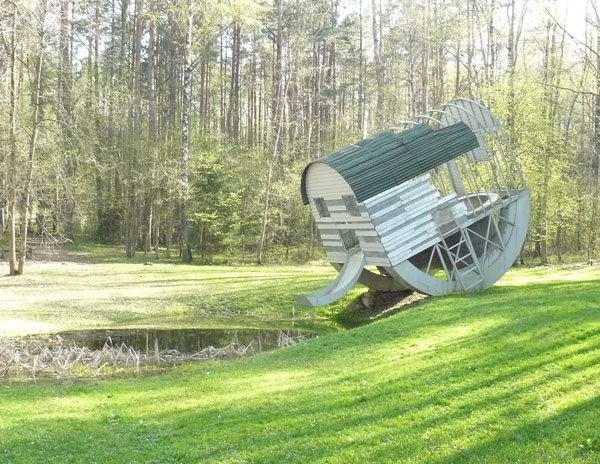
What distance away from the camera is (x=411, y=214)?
19422mm

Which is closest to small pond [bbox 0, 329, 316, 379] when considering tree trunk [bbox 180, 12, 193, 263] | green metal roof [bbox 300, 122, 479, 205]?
green metal roof [bbox 300, 122, 479, 205]

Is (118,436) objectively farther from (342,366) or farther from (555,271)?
(555,271)

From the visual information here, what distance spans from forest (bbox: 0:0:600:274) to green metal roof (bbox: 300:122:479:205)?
852 cm

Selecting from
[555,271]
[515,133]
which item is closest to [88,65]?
[515,133]

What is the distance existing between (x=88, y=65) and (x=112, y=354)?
37849 mm

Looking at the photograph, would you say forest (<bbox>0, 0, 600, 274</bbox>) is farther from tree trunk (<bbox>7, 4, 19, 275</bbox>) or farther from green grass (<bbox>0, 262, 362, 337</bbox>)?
green grass (<bbox>0, 262, 362, 337</bbox>)

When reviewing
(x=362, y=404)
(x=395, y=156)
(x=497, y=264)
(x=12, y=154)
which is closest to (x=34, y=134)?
(x=12, y=154)

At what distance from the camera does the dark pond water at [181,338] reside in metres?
17.1

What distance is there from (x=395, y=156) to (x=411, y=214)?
1924mm

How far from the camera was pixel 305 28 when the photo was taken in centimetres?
4650

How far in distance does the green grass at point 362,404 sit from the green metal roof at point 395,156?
5786mm

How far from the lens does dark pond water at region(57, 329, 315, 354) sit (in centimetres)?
1712

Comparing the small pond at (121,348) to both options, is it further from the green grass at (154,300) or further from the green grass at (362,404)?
the green grass at (362,404)

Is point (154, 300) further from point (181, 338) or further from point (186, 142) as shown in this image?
point (186, 142)
